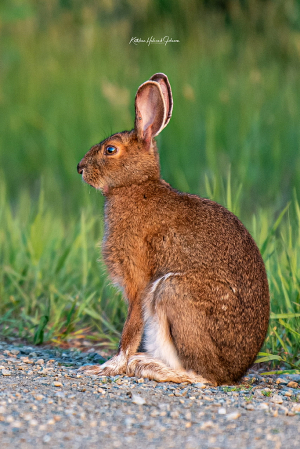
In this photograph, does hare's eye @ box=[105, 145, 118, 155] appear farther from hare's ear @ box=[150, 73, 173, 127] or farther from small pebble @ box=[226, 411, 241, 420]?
small pebble @ box=[226, 411, 241, 420]

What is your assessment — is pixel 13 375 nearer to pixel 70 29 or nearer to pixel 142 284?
pixel 142 284

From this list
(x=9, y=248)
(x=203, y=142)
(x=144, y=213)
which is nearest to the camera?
(x=144, y=213)

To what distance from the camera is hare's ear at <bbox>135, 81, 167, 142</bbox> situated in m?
4.61

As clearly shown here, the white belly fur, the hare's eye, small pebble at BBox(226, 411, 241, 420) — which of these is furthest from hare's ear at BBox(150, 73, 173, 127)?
small pebble at BBox(226, 411, 241, 420)

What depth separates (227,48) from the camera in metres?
11.0

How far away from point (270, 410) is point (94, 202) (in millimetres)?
3939

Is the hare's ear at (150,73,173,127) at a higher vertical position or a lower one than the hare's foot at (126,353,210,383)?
higher

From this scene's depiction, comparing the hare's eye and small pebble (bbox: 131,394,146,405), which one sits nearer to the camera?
small pebble (bbox: 131,394,146,405)

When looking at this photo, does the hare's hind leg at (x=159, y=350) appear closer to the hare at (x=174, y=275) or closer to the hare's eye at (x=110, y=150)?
the hare at (x=174, y=275)

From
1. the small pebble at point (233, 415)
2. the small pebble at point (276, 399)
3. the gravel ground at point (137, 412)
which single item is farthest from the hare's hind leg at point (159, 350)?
the small pebble at point (233, 415)

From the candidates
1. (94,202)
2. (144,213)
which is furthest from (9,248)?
(144,213)

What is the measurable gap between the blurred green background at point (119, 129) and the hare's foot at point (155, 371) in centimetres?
66

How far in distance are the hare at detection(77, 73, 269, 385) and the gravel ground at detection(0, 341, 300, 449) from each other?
175 mm

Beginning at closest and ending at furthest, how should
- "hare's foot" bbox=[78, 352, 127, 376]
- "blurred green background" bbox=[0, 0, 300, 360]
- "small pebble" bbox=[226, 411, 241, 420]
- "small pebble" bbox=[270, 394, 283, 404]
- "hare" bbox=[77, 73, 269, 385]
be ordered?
"small pebble" bbox=[226, 411, 241, 420]
"small pebble" bbox=[270, 394, 283, 404]
"hare" bbox=[77, 73, 269, 385]
"hare's foot" bbox=[78, 352, 127, 376]
"blurred green background" bbox=[0, 0, 300, 360]
